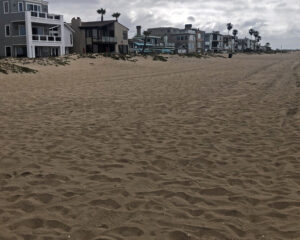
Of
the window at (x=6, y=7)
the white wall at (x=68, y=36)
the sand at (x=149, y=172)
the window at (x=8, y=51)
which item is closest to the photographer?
the sand at (x=149, y=172)

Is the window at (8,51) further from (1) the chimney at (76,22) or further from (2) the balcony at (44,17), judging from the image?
(1) the chimney at (76,22)

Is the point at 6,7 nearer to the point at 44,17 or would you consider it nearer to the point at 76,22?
the point at 44,17

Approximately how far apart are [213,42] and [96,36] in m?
89.0

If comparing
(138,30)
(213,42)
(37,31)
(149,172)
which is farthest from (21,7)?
(213,42)

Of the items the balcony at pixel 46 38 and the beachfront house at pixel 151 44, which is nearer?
the balcony at pixel 46 38

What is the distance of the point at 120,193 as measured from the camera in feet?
15.6

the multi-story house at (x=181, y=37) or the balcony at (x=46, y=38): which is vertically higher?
the multi-story house at (x=181, y=37)

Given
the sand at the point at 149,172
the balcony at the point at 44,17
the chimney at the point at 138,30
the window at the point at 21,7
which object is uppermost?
the chimney at the point at 138,30

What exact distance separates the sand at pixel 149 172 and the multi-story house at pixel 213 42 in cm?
12338

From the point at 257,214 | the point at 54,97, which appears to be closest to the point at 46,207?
the point at 257,214

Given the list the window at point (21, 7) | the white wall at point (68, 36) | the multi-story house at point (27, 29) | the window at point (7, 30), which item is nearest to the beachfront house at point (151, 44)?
the white wall at point (68, 36)

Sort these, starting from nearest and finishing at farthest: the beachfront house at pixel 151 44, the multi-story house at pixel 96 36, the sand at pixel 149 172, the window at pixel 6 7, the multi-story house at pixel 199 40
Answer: the sand at pixel 149 172 → the window at pixel 6 7 → the multi-story house at pixel 96 36 → the beachfront house at pixel 151 44 → the multi-story house at pixel 199 40

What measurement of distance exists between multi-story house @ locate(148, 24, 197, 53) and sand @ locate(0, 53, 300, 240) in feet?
300

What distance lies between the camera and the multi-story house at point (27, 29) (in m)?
42.3
